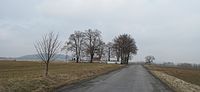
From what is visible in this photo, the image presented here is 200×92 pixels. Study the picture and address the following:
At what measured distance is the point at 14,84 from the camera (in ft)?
58.2

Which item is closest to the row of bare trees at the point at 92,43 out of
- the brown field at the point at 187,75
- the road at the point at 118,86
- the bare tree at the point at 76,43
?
the bare tree at the point at 76,43

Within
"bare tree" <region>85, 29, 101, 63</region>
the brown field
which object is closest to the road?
the brown field

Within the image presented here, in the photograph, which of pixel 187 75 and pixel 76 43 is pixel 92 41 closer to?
pixel 76 43

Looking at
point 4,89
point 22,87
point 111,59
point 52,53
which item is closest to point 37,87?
point 22,87

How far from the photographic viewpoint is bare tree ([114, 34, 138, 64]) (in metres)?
110

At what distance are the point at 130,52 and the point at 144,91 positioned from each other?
95155mm

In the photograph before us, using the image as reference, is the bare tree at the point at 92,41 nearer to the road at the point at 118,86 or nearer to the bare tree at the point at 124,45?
the bare tree at the point at 124,45

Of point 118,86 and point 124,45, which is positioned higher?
point 124,45

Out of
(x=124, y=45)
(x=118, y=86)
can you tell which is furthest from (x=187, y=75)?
(x=124, y=45)

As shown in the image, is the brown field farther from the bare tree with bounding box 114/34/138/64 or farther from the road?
the bare tree with bounding box 114/34/138/64

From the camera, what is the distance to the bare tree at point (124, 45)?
362 feet

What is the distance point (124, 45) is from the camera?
110375 millimetres

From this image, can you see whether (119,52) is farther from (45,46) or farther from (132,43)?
(45,46)

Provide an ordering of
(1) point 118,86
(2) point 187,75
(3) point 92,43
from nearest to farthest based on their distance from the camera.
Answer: (1) point 118,86
(2) point 187,75
(3) point 92,43
